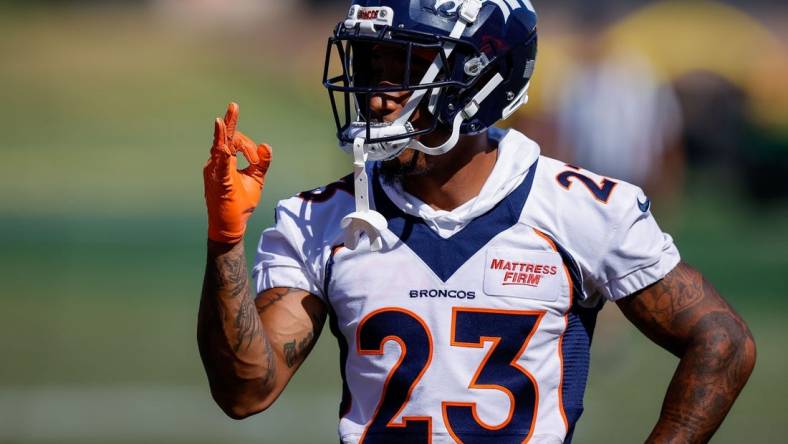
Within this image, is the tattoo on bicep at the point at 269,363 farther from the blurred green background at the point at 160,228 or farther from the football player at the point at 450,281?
the blurred green background at the point at 160,228

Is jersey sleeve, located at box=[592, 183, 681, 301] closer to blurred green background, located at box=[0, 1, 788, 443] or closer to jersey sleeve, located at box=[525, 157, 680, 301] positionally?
jersey sleeve, located at box=[525, 157, 680, 301]

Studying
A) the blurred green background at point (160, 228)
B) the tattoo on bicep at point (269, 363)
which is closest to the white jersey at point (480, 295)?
the tattoo on bicep at point (269, 363)

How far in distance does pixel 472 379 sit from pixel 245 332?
0.54m

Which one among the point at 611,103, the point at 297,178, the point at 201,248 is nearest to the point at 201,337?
the point at 611,103

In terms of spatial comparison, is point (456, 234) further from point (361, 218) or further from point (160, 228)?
point (160, 228)

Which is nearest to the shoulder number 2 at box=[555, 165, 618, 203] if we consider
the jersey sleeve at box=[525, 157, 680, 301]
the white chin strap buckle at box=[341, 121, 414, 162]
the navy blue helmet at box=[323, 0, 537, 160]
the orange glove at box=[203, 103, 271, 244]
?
the jersey sleeve at box=[525, 157, 680, 301]

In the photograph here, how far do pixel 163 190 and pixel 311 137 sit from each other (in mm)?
2498

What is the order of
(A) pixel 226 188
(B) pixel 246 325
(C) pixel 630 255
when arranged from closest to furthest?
(A) pixel 226 188, (B) pixel 246 325, (C) pixel 630 255

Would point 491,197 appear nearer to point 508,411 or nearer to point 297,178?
point 508,411

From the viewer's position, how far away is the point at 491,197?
321 centimetres

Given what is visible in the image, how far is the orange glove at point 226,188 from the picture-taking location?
2877 mm

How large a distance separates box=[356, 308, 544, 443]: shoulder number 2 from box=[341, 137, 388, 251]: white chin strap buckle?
0.18 metres

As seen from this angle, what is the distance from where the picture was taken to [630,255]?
10.2 ft

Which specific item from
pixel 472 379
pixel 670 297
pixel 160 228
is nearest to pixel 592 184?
pixel 670 297
